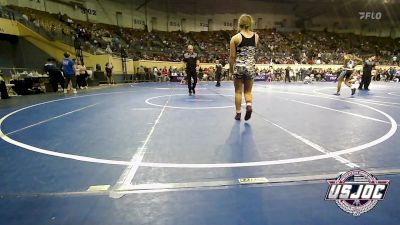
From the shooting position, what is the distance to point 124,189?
2.26 meters

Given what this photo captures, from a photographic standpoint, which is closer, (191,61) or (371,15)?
(191,61)

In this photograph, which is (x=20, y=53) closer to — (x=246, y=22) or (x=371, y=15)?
(x=246, y=22)

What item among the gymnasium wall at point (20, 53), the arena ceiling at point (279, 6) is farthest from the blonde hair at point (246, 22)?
the arena ceiling at point (279, 6)

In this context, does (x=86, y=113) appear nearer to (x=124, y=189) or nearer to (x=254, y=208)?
(x=124, y=189)

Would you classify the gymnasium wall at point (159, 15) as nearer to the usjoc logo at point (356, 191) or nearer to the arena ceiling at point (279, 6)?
the arena ceiling at point (279, 6)

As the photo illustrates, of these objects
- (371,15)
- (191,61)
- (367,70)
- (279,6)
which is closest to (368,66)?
(367,70)

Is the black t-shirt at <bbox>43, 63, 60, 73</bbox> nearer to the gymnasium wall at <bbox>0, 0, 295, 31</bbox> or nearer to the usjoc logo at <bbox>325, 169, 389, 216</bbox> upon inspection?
the usjoc logo at <bbox>325, 169, 389, 216</bbox>

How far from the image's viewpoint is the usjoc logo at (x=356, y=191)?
1.75 meters

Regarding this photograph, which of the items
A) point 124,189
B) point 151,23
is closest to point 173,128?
point 124,189

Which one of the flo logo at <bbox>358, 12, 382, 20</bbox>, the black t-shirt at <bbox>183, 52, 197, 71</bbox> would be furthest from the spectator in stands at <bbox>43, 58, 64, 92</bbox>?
the flo logo at <bbox>358, 12, 382, 20</bbox>

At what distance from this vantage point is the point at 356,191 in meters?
1.75

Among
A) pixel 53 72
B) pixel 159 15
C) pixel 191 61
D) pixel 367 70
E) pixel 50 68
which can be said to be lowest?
pixel 367 70

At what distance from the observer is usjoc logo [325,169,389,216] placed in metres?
1.75

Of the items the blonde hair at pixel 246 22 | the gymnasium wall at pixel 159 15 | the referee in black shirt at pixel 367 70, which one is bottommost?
the referee in black shirt at pixel 367 70
